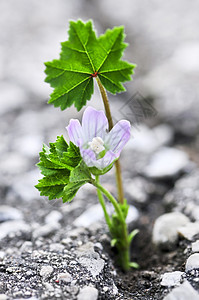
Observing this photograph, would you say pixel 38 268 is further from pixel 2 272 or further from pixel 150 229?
pixel 150 229

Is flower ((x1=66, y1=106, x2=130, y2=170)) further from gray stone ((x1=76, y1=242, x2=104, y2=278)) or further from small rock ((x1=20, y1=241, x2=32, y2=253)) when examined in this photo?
small rock ((x1=20, y1=241, x2=32, y2=253))

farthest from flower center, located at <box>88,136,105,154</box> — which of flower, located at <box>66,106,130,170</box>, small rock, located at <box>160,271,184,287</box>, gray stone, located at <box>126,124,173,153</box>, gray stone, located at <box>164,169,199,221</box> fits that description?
gray stone, located at <box>126,124,173,153</box>

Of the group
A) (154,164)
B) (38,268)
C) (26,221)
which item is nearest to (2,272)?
(38,268)

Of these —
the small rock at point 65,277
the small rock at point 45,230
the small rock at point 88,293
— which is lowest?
the small rock at point 88,293

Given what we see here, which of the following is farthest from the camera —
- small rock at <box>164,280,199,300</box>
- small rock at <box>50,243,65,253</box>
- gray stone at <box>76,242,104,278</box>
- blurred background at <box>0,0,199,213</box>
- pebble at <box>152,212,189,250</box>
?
blurred background at <box>0,0,199,213</box>

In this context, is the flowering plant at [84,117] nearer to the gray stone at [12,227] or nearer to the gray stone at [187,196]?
the gray stone at [12,227]

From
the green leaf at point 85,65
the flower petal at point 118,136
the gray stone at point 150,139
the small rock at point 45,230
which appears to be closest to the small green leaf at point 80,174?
the flower petal at point 118,136

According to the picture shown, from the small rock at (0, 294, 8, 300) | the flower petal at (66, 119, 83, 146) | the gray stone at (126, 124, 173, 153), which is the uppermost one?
the gray stone at (126, 124, 173, 153)
